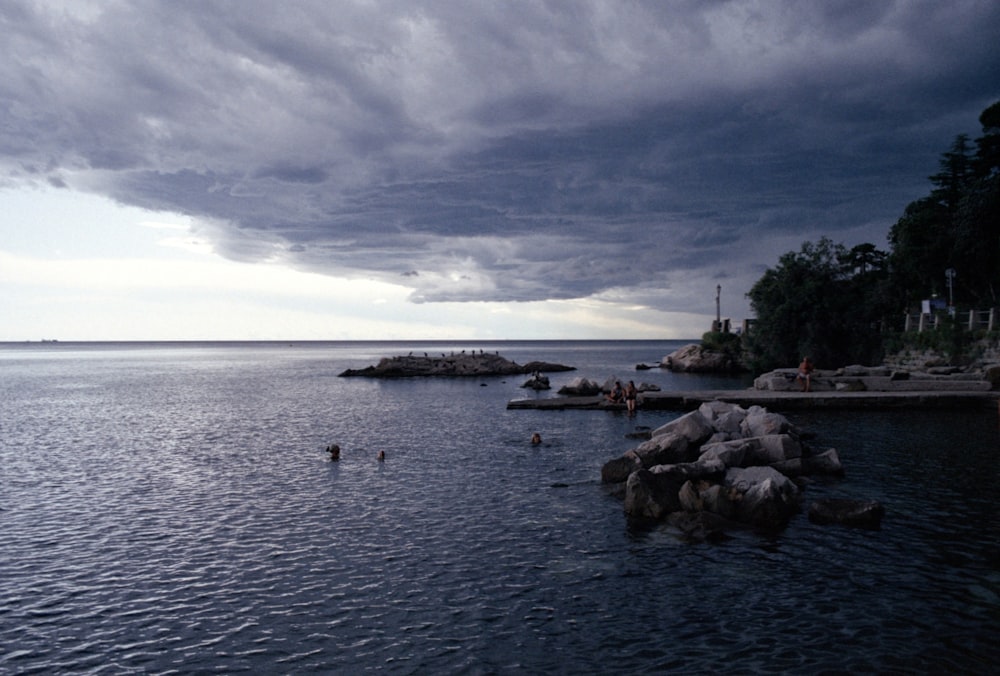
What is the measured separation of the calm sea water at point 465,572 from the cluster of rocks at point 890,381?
63.6ft

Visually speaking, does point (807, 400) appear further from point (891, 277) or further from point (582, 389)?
point (891, 277)

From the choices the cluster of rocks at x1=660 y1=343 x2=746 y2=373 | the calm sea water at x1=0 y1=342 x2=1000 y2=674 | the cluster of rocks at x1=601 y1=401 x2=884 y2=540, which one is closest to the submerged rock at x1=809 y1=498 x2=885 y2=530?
the cluster of rocks at x1=601 y1=401 x2=884 y2=540

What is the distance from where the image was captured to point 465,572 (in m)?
17.1

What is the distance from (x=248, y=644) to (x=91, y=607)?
4944 mm

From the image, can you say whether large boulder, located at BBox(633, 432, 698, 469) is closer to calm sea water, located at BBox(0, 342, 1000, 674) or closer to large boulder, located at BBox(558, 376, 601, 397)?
calm sea water, located at BBox(0, 342, 1000, 674)

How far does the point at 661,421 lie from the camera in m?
46.4

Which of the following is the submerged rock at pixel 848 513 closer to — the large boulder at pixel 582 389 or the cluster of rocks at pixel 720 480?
the cluster of rocks at pixel 720 480

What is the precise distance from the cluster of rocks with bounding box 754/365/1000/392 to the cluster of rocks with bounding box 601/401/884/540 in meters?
27.5

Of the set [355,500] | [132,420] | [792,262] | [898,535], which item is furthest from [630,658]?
[792,262]

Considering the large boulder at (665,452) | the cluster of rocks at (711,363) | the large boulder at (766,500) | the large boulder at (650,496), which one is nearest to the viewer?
the large boulder at (766,500)

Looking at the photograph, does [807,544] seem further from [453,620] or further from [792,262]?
[792,262]

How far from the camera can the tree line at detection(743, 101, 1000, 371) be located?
62.2 m

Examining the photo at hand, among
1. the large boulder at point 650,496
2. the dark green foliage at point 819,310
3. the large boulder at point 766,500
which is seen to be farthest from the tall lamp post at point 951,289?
the large boulder at point 650,496

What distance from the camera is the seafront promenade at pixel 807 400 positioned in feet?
156
